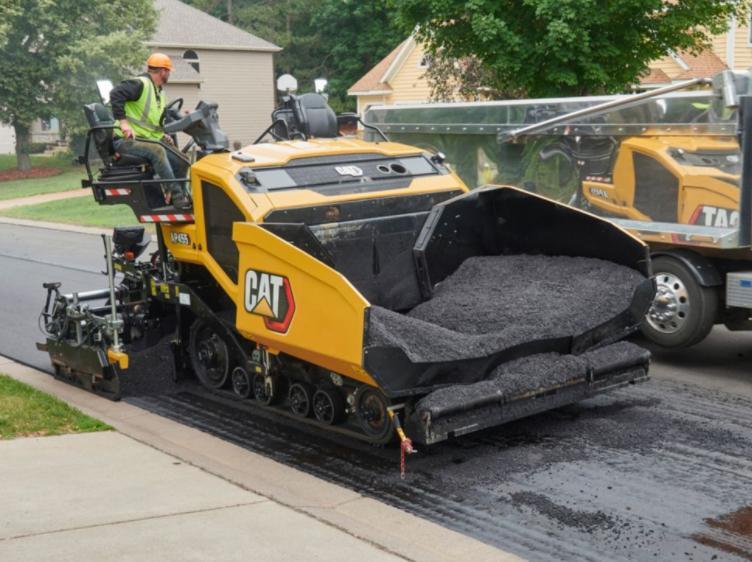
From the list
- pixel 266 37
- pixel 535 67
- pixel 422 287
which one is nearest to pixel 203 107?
pixel 422 287

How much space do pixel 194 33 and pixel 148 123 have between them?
3917cm

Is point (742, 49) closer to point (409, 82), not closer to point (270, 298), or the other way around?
point (409, 82)

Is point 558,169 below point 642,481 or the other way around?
the other way around

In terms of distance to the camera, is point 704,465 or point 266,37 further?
point 266,37

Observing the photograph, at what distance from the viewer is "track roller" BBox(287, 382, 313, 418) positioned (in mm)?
7312

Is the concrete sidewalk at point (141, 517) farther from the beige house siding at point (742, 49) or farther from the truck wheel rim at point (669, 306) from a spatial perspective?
the beige house siding at point (742, 49)

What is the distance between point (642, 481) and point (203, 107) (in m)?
4.86

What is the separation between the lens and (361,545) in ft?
16.5

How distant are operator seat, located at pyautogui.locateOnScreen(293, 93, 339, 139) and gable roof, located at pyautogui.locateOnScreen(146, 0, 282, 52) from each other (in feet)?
122

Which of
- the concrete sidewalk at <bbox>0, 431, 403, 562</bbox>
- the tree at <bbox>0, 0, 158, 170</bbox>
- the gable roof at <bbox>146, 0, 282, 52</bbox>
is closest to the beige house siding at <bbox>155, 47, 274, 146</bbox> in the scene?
the gable roof at <bbox>146, 0, 282, 52</bbox>

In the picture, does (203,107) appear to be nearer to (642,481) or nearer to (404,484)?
(404,484)

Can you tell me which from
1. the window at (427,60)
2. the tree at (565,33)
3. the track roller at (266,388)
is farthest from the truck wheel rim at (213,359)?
the window at (427,60)

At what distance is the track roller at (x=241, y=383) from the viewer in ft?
26.3

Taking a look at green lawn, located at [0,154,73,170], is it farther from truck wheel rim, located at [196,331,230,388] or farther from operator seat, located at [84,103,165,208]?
truck wheel rim, located at [196,331,230,388]
